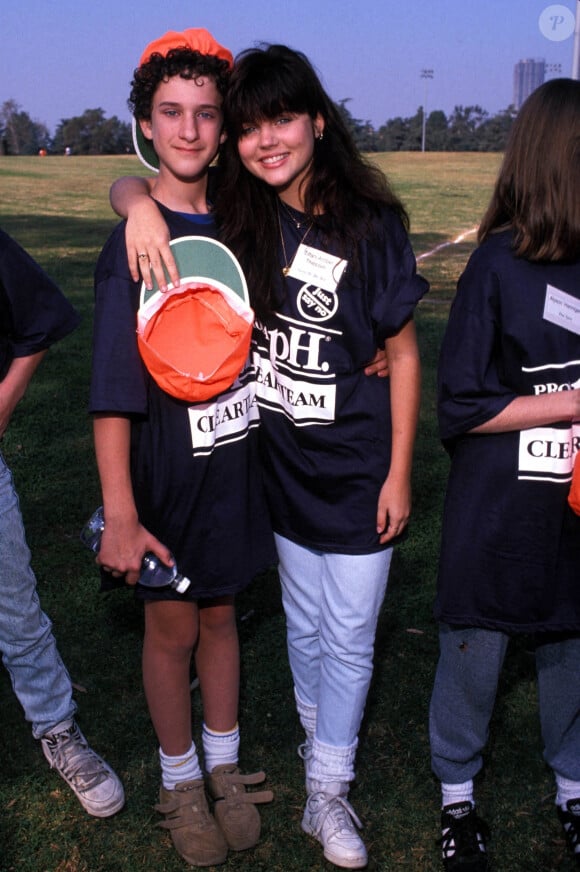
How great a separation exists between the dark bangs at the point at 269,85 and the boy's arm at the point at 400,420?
23.6 inches

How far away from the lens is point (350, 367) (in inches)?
94.9

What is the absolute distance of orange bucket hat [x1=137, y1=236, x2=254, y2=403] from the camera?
7.45ft

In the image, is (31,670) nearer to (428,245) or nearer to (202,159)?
(202,159)

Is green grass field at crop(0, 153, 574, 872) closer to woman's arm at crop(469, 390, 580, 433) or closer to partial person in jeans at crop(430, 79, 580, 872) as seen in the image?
partial person in jeans at crop(430, 79, 580, 872)

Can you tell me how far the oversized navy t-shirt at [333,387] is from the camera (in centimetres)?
237

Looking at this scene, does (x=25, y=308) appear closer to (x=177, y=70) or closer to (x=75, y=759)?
(x=177, y=70)

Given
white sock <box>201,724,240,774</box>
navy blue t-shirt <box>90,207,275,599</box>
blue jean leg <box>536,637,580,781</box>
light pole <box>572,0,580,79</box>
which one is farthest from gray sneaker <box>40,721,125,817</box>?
light pole <box>572,0,580,79</box>

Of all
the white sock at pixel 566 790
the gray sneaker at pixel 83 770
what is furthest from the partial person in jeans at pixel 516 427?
the gray sneaker at pixel 83 770

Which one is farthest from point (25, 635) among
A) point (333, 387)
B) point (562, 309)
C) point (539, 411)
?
point (562, 309)

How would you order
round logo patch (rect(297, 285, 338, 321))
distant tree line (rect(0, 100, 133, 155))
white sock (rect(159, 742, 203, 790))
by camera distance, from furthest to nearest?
distant tree line (rect(0, 100, 133, 155)) < white sock (rect(159, 742, 203, 790)) < round logo patch (rect(297, 285, 338, 321))

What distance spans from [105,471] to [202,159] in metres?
0.79

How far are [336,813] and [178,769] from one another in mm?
457

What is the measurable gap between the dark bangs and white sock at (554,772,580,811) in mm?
1909

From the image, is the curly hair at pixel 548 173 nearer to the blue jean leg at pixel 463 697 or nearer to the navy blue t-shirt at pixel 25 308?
the blue jean leg at pixel 463 697
